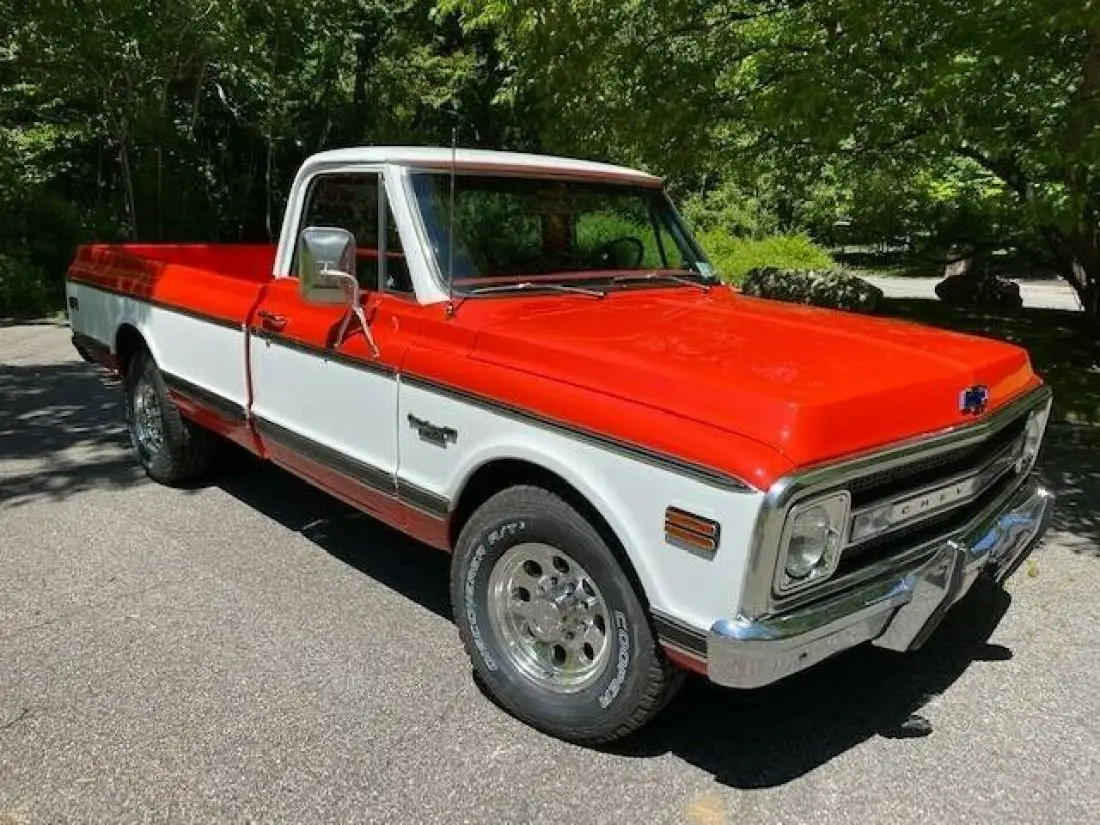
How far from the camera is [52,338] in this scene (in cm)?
1130

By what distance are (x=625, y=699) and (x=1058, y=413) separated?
21.2 feet

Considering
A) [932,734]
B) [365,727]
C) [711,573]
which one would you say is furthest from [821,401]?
[365,727]

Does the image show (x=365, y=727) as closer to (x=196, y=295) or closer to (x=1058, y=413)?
(x=196, y=295)

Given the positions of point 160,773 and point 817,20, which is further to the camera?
point 817,20

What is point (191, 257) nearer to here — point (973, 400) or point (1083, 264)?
point (973, 400)

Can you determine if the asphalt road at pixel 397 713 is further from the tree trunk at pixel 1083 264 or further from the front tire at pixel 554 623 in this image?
the tree trunk at pixel 1083 264

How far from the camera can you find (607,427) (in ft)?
9.16

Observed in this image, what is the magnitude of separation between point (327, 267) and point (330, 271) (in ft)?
0.06

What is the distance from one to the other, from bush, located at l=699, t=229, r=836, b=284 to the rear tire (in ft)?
48.6

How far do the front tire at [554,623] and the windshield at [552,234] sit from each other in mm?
1033

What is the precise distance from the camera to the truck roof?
383cm

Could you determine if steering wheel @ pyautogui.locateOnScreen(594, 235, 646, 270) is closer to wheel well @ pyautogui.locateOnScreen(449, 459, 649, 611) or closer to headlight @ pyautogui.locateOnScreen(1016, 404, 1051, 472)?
wheel well @ pyautogui.locateOnScreen(449, 459, 649, 611)

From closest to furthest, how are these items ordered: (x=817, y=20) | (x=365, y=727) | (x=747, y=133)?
(x=365, y=727) → (x=817, y=20) → (x=747, y=133)

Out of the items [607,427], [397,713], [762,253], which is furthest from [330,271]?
[762,253]
